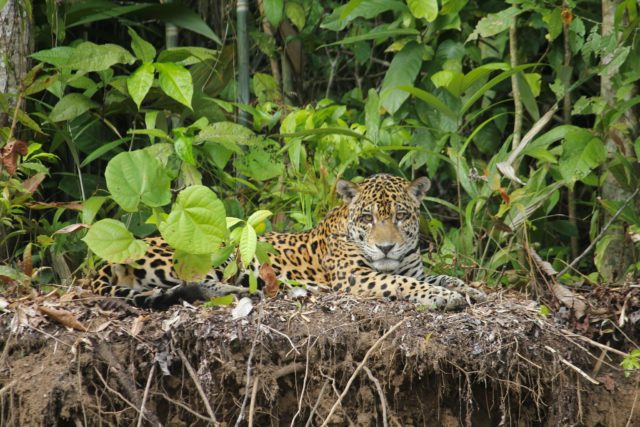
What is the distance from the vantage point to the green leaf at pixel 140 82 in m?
7.51

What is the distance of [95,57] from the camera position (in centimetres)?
752

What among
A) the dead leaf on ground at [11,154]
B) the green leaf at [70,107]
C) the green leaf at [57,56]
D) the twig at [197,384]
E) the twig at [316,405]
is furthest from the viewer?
the green leaf at [70,107]

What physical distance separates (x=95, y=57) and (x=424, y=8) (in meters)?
2.66

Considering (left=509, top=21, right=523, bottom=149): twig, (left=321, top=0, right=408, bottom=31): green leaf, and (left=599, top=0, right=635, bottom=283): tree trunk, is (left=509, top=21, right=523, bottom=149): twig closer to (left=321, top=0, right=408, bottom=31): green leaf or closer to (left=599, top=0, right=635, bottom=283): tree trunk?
(left=599, top=0, right=635, bottom=283): tree trunk

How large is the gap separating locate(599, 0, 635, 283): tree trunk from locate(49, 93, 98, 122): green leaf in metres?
3.94

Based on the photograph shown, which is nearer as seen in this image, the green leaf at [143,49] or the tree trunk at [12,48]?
the tree trunk at [12,48]

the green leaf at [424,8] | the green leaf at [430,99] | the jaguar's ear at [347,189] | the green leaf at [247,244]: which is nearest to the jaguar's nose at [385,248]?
the jaguar's ear at [347,189]

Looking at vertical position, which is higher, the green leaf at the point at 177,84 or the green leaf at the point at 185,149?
the green leaf at the point at 177,84

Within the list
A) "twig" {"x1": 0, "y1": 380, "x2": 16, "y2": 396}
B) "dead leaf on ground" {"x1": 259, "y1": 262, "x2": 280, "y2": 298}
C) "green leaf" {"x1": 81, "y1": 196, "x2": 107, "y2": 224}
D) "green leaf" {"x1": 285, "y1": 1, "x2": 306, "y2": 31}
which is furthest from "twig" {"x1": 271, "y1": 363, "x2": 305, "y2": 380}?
"green leaf" {"x1": 285, "y1": 1, "x2": 306, "y2": 31}

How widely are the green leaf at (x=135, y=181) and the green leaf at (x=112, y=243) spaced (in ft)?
0.53

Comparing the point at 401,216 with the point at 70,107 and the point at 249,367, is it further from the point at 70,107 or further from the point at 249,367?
the point at 70,107

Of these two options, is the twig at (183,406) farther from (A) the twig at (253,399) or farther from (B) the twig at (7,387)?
(B) the twig at (7,387)

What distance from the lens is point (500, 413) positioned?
606cm

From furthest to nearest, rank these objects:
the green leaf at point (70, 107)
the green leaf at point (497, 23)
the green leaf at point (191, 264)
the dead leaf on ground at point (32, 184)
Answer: the green leaf at point (497, 23) → the green leaf at point (70, 107) → the dead leaf on ground at point (32, 184) → the green leaf at point (191, 264)
